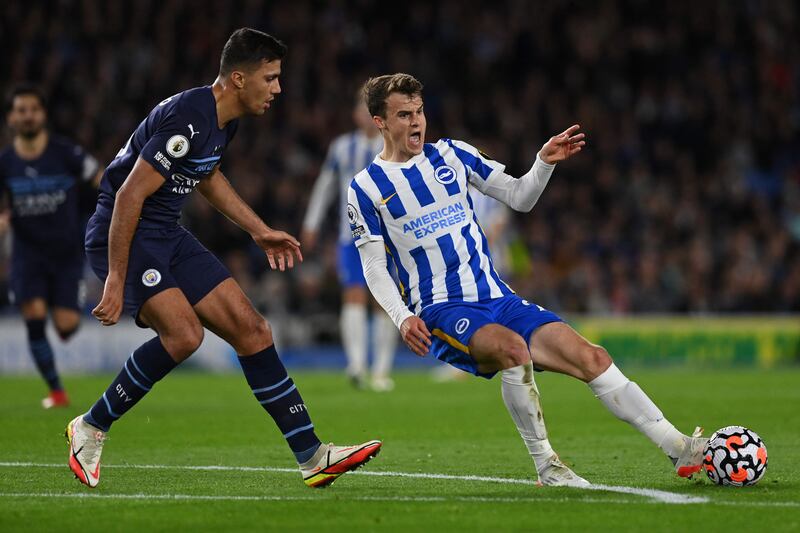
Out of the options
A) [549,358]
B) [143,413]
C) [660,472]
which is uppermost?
[549,358]

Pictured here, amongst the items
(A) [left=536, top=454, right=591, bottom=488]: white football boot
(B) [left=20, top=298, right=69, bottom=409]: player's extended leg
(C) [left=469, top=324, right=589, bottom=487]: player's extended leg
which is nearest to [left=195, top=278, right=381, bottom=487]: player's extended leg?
(C) [left=469, top=324, right=589, bottom=487]: player's extended leg

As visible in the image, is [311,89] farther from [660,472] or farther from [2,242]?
[660,472]

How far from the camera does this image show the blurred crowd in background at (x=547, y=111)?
21.1 m

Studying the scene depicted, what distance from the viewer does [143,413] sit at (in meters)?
11.2

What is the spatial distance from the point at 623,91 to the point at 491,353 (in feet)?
66.3

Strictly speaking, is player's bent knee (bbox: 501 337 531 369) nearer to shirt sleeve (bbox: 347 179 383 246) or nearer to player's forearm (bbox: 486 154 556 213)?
player's forearm (bbox: 486 154 556 213)

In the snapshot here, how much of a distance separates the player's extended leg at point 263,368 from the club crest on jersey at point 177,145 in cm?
74

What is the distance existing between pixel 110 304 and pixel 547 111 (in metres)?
19.5

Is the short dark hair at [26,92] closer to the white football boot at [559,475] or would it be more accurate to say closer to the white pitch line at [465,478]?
the white pitch line at [465,478]

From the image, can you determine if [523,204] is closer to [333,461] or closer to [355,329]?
[333,461]

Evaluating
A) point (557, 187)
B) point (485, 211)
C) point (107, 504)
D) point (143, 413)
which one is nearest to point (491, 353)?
point (107, 504)

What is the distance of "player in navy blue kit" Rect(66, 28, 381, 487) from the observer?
6.32m

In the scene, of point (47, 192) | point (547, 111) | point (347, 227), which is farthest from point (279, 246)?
point (547, 111)

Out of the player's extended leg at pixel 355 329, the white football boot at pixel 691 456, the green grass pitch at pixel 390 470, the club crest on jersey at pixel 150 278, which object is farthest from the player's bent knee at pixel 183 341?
the player's extended leg at pixel 355 329
